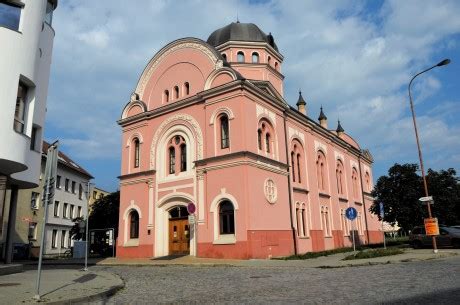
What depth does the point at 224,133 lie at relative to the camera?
2445 cm

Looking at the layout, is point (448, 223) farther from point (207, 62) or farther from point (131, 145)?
point (131, 145)

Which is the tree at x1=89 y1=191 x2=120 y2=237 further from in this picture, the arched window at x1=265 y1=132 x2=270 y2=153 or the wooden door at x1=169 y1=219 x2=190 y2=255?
the arched window at x1=265 y1=132 x2=270 y2=153

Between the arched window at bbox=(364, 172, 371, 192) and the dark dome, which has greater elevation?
the dark dome

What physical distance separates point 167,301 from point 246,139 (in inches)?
595

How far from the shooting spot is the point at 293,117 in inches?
1164

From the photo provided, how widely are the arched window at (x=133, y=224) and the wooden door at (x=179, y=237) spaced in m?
3.16

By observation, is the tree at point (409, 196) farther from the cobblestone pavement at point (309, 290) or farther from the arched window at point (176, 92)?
the cobblestone pavement at point (309, 290)

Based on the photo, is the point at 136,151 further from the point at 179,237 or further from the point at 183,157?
the point at 179,237

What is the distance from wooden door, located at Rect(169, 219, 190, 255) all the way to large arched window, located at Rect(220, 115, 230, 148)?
18.4 feet

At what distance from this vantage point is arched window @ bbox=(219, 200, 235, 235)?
74.3ft

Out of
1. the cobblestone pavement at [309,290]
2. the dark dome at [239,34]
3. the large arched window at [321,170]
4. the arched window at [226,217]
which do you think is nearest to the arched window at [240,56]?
the dark dome at [239,34]

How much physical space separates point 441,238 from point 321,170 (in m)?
11.7

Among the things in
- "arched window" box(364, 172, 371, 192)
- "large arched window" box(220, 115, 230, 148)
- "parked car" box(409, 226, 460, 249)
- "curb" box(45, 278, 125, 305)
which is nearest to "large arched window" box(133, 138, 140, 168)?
"large arched window" box(220, 115, 230, 148)

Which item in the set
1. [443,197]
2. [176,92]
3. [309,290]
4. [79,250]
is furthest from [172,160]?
[443,197]
